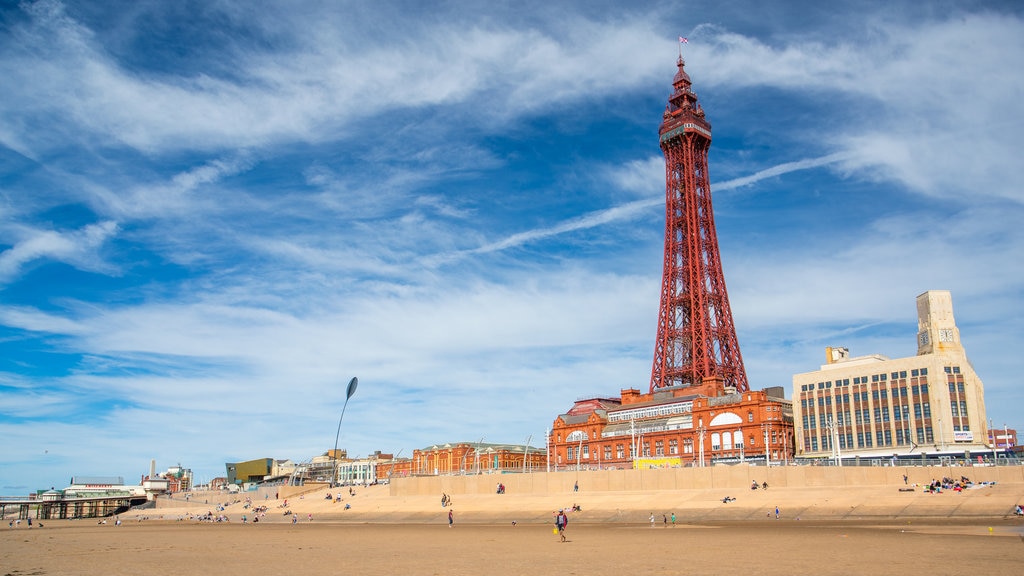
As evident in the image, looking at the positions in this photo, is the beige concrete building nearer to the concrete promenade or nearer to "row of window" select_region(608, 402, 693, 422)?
"row of window" select_region(608, 402, 693, 422)

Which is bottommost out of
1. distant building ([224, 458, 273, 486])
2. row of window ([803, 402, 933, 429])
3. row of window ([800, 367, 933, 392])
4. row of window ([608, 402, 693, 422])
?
distant building ([224, 458, 273, 486])

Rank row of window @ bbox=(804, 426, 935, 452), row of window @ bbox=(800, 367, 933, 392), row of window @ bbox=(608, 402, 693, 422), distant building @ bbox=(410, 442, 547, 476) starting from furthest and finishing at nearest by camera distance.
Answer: distant building @ bbox=(410, 442, 547, 476), row of window @ bbox=(608, 402, 693, 422), row of window @ bbox=(800, 367, 933, 392), row of window @ bbox=(804, 426, 935, 452)

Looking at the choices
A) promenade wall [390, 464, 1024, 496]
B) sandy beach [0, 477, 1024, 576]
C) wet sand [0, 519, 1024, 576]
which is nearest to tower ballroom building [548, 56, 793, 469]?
promenade wall [390, 464, 1024, 496]

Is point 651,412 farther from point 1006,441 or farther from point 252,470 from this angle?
point 252,470

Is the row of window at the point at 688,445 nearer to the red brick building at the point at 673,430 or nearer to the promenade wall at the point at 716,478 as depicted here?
the red brick building at the point at 673,430

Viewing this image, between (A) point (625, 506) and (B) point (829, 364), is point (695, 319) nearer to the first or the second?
(B) point (829, 364)

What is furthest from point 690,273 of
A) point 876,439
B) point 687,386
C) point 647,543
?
point 647,543

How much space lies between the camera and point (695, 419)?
3775 inches

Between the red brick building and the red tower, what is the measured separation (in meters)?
5.60

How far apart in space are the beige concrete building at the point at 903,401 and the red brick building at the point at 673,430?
440 cm

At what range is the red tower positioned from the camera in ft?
365

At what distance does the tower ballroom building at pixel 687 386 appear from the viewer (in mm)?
92312

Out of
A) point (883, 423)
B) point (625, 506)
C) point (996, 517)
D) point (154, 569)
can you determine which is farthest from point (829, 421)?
point (154, 569)

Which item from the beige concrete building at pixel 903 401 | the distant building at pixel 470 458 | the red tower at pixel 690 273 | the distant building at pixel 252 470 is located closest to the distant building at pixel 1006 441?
the beige concrete building at pixel 903 401
